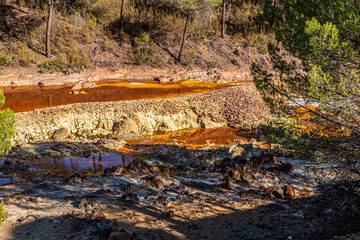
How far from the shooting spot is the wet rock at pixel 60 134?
11.6 m

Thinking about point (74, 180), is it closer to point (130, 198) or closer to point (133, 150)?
point (130, 198)

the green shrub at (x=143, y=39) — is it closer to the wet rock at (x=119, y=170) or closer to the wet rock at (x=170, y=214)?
the wet rock at (x=119, y=170)

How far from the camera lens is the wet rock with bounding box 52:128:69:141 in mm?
11625

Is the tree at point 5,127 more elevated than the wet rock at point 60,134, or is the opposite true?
the tree at point 5,127

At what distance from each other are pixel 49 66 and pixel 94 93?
21.4ft

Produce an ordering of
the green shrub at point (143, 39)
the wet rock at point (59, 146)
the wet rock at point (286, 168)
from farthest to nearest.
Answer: the green shrub at point (143, 39)
the wet rock at point (59, 146)
the wet rock at point (286, 168)

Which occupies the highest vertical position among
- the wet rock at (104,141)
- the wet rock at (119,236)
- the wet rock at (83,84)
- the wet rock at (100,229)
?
the wet rock at (83,84)

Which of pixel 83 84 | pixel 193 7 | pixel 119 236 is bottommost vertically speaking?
pixel 119 236

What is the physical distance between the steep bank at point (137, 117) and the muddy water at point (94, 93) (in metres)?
2.80

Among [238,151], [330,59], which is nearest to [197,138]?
[238,151]

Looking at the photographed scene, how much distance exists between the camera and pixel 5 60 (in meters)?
21.4

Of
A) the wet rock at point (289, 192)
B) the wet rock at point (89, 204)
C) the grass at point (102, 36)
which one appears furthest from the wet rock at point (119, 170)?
the grass at point (102, 36)

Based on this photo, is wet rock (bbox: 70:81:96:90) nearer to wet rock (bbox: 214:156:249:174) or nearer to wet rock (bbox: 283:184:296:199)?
wet rock (bbox: 214:156:249:174)

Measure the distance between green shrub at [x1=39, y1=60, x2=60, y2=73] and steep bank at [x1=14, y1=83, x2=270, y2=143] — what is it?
9.86 metres
